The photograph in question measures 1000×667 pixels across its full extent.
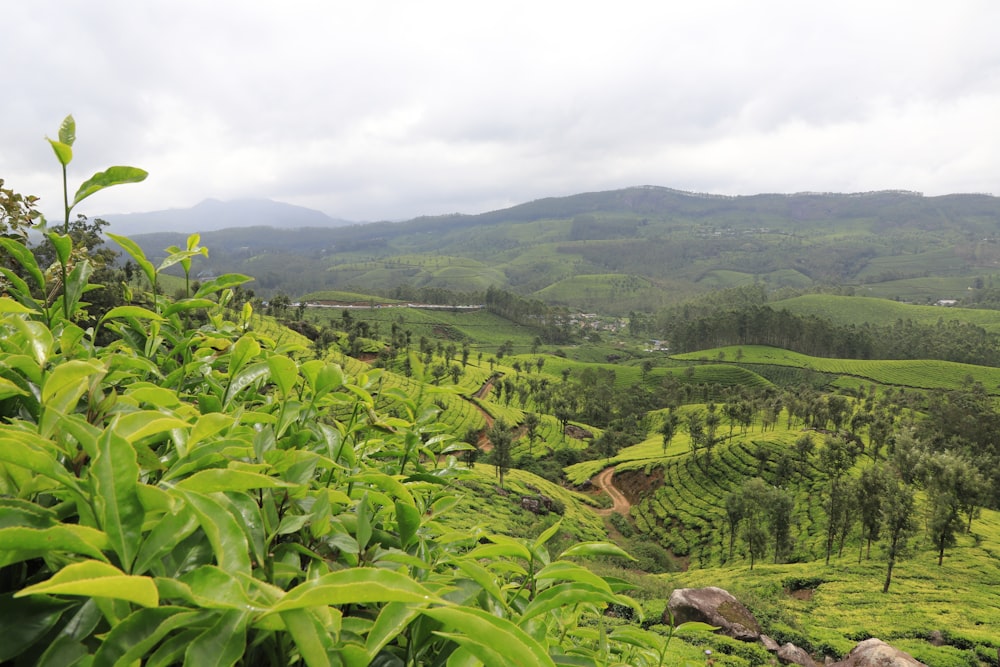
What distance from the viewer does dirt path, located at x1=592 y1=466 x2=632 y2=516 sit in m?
47.1

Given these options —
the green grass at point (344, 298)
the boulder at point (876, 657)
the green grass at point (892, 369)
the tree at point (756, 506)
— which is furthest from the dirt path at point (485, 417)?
the green grass at point (344, 298)

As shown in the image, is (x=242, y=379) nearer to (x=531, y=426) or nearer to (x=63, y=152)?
(x=63, y=152)

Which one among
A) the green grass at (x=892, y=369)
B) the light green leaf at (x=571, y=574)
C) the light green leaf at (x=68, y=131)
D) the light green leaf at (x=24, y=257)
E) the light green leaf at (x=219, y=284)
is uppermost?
the light green leaf at (x=68, y=131)

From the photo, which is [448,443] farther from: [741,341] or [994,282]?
[994,282]

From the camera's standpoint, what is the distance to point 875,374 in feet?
303

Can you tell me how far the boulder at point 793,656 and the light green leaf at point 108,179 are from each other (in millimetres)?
20022

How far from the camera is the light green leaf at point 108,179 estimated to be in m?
→ 1.41

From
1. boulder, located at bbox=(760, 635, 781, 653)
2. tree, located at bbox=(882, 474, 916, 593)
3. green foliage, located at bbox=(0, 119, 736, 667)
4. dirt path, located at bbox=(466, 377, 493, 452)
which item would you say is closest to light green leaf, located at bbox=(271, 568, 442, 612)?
green foliage, located at bbox=(0, 119, 736, 667)

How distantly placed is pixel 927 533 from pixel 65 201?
1729 inches

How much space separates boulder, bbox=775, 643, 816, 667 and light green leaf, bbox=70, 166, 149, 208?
20022 millimetres

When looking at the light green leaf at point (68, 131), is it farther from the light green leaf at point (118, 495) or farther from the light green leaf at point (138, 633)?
the light green leaf at point (138, 633)

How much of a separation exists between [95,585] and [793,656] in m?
20.4

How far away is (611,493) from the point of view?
50.4 meters

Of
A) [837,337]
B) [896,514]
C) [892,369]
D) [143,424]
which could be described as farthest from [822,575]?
[837,337]
